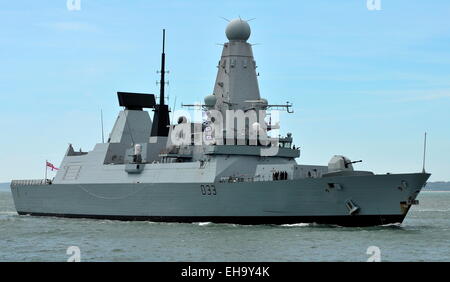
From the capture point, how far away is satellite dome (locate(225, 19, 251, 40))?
38062 millimetres

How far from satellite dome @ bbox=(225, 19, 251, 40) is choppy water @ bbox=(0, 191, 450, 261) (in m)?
10.3

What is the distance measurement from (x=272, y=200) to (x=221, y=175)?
3.37 meters

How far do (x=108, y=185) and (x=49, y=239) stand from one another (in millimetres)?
10991

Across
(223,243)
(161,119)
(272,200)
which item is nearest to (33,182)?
(161,119)

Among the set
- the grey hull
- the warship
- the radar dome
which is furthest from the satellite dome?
the grey hull

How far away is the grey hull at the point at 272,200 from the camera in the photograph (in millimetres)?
30625

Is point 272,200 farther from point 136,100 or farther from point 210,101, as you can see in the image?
point 136,100

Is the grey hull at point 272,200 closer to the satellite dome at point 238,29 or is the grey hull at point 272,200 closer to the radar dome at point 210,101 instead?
the radar dome at point 210,101

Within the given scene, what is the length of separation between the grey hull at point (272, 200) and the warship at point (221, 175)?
46mm

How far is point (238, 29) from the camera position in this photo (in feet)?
125

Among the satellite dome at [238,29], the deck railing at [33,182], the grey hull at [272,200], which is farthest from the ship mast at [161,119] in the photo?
the deck railing at [33,182]

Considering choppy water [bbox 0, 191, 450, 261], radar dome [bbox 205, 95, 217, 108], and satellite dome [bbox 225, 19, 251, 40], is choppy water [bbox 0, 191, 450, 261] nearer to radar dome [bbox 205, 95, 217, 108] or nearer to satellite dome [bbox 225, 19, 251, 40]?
A: radar dome [bbox 205, 95, 217, 108]
